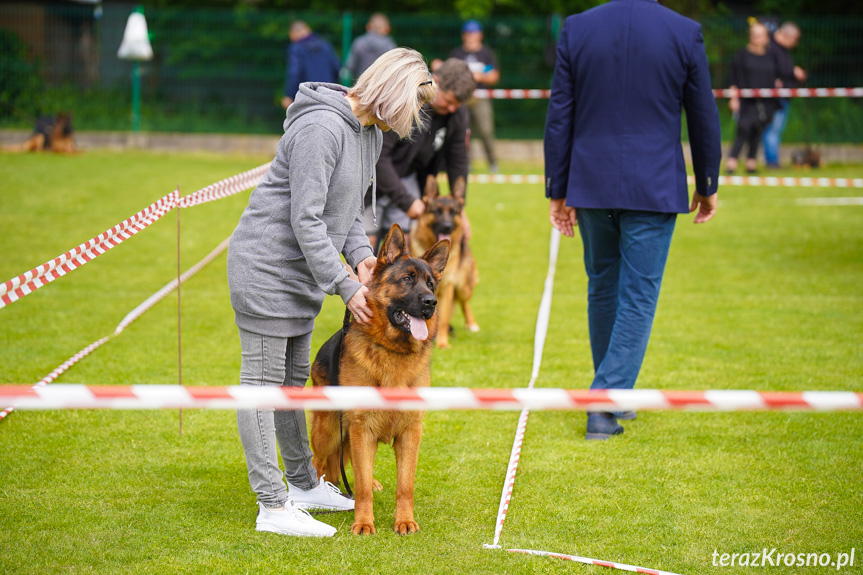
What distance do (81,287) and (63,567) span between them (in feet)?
18.1

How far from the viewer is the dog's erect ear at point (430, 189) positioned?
656 cm

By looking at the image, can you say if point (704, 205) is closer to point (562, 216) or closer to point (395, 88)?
point (562, 216)

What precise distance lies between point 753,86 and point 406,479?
42.0 ft

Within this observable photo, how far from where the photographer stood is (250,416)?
11.1 feet

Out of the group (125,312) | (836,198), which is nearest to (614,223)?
(125,312)

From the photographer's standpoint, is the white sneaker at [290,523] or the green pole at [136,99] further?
the green pole at [136,99]

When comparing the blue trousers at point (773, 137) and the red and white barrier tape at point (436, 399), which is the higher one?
the red and white barrier tape at point (436, 399)

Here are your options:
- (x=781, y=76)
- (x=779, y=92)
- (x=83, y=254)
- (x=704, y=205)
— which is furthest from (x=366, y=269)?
(x=781, y=76)

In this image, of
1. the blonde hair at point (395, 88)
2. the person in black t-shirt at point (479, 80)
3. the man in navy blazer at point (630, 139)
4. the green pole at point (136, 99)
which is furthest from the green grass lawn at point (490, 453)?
the green pole at point (136, 99)

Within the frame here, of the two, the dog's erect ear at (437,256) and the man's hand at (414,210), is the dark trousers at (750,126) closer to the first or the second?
the man's hand at (414,210)

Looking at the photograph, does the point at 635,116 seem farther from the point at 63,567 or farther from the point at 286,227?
the point at 63,567

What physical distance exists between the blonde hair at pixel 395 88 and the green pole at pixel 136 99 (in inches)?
603

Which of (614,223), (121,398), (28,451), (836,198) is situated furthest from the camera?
(836,198)

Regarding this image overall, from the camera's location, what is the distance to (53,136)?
1584 centimetres
